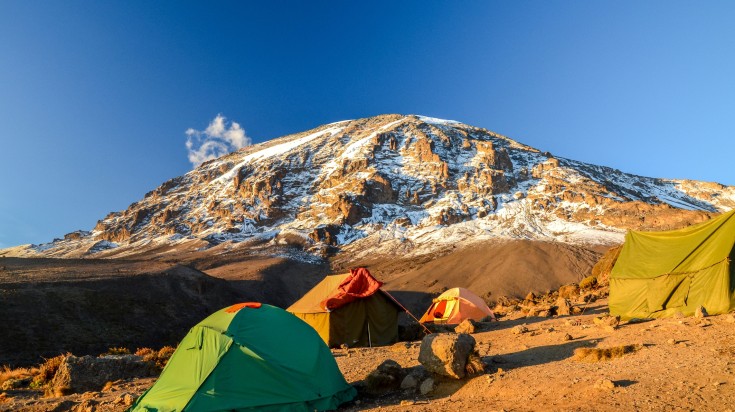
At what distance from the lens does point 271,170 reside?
114 metres

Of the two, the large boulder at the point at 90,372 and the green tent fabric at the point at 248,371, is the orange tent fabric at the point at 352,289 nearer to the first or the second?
the large boulder at the point at 90,372

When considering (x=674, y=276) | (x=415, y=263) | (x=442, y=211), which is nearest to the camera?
(x=674, y=276)

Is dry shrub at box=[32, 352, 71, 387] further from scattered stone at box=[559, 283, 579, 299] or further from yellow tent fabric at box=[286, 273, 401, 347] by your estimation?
scattered stone at box=[559, 283, 579, 299]

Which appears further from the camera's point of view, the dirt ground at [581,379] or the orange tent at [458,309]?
the orange tent at [458,309]

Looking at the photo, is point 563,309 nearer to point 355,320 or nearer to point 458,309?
point 458,309

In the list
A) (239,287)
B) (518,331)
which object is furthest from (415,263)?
(518,331)

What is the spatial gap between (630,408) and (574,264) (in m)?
48.2

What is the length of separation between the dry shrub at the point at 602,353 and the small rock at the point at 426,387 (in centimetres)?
336

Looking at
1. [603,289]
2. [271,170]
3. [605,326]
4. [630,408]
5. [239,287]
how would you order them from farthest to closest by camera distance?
[271,170], [239,287], [603,289], [605,326], [630,408]

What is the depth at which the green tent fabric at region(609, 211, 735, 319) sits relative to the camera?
37.9ft

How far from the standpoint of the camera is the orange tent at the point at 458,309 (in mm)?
20953

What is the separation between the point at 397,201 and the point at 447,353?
88.2m

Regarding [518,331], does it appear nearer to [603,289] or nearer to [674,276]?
[674,276]

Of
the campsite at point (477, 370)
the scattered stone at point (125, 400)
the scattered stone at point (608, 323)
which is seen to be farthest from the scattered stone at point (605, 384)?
the scattered stone at point (125, 400)
